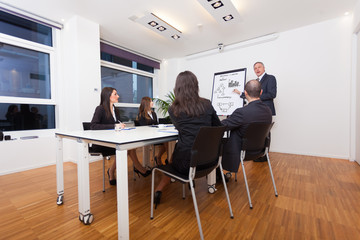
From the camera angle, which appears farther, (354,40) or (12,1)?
(354,40)

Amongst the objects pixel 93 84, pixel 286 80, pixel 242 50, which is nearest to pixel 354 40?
pixel 286 80

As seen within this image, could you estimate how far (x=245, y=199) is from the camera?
72.8 inches

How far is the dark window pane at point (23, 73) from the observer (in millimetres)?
2947

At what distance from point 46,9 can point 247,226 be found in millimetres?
4193

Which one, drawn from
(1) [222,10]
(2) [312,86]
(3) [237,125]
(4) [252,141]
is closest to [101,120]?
(3) [237,125]

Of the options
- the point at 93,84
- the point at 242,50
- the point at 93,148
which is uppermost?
the point at 242,50

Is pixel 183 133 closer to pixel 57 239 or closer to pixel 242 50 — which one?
pixel 57 239

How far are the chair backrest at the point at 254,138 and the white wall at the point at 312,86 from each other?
2532 mm

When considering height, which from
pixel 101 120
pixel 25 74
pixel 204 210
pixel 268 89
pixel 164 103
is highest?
pixel 25 74

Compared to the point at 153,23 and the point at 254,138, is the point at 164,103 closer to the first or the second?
the point at 153,23

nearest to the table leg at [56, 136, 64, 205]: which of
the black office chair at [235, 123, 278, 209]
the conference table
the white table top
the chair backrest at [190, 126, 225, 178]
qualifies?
the conference table

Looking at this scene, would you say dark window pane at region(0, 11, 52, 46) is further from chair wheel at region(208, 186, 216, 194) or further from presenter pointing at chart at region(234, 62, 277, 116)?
presenter pointing at chart at region(234, 62, 277, 116)

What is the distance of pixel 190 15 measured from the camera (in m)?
3.22

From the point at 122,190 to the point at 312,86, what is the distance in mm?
4138
